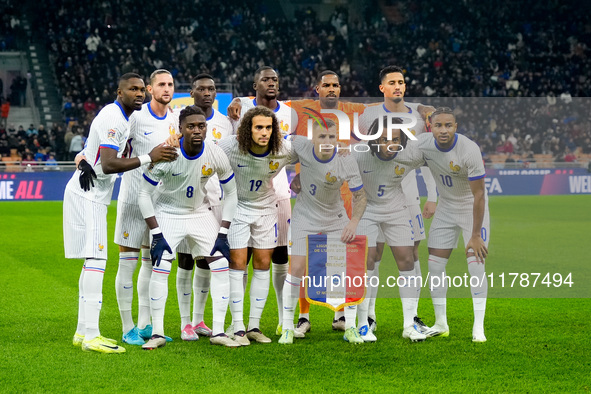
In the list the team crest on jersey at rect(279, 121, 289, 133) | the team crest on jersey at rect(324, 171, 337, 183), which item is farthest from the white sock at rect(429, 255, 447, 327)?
the team crest on jersey at rect(279, 121, 289, 133)

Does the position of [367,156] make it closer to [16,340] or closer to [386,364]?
[386,364]

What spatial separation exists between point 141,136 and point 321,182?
163 cm

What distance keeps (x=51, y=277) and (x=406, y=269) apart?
5631mm

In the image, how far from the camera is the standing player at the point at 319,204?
6770 millimetres

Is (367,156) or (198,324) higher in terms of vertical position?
(367,156)

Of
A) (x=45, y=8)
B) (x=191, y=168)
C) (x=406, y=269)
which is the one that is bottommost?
(x=406, y=269)

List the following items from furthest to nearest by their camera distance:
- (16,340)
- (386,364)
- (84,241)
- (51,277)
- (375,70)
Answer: (375,70), (51,277), (16,340), (84,241), (386,364)

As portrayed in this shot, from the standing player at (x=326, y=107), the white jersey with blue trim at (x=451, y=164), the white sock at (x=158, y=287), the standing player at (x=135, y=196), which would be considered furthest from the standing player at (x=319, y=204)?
the standing player at (x=135, y=196)

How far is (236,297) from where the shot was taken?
6762 mm

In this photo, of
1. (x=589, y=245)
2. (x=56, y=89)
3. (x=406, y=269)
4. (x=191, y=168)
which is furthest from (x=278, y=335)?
(x=56, y=89)

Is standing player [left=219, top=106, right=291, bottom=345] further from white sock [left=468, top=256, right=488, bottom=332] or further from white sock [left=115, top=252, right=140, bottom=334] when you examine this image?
white sock [left=468, top=256, right=488, bottom=332]

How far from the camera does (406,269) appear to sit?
6965mm

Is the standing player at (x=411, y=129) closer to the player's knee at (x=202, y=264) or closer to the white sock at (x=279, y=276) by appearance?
the white sock at (x=279, y=276)

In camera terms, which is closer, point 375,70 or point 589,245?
point 589,245
